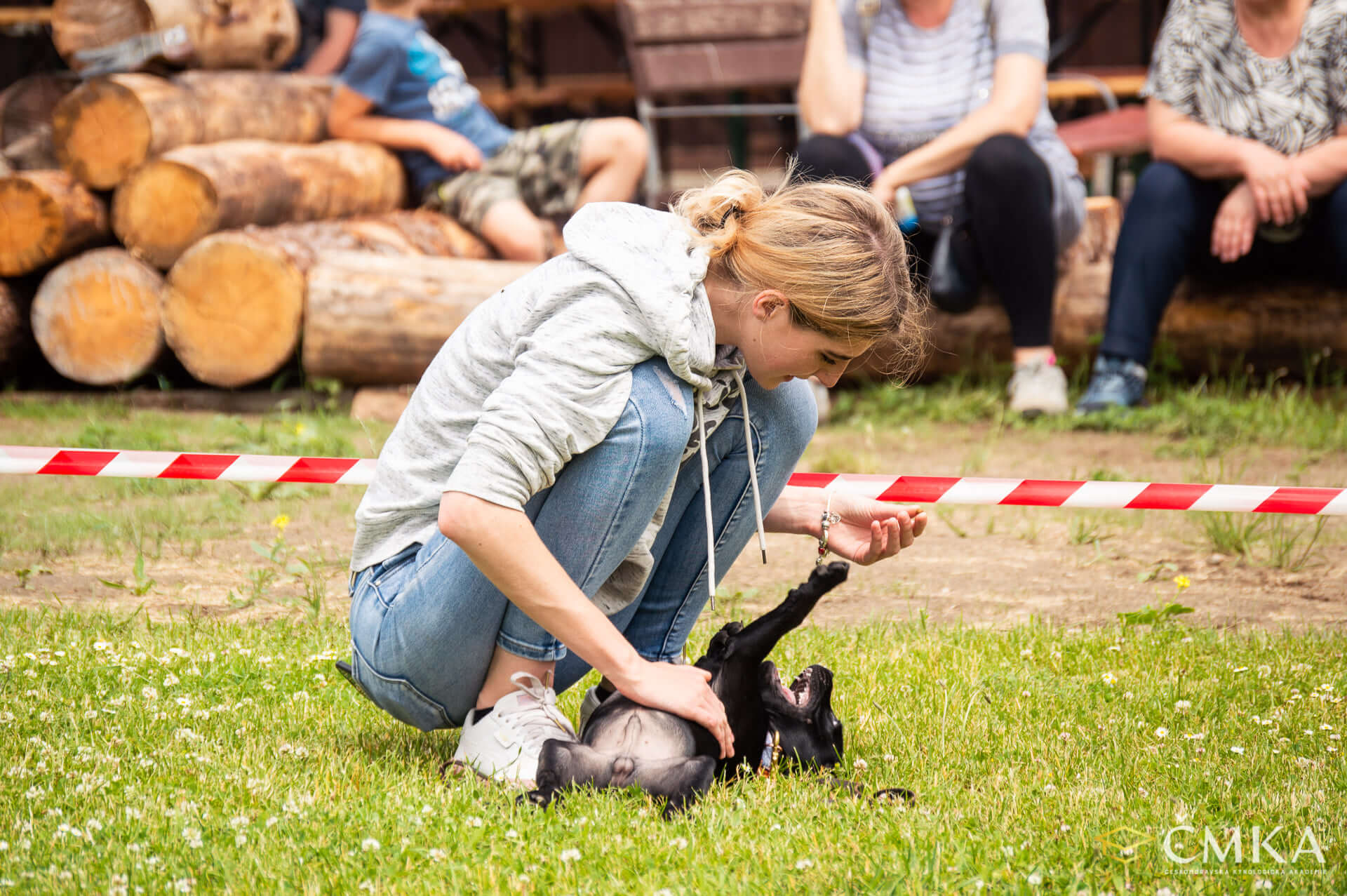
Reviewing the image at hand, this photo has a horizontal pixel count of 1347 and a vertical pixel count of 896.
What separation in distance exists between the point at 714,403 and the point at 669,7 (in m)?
5.31

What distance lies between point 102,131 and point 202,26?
31.0 inches

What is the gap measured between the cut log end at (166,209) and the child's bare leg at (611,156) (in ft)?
5.82

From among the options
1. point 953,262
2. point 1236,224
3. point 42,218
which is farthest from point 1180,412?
point 42,218

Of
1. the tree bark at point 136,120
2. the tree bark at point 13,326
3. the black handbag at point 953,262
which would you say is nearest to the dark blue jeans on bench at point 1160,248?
the black handbag at point 953,262

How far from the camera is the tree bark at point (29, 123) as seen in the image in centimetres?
602

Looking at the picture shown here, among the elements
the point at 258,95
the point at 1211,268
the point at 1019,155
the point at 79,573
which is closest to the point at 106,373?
the point at 258,95

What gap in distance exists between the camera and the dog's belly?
2.00m

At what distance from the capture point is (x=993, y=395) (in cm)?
550

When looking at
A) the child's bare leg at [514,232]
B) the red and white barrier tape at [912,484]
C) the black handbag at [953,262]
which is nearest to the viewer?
the red and white barrier tape at [912,484]

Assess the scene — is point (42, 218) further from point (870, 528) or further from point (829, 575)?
point (829, 575)

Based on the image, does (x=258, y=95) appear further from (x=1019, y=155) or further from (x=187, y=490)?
(x=1019, y=155)

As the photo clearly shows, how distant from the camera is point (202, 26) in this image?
19.5 feet

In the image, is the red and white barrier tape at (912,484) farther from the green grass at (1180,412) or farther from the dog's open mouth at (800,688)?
the green grass at (1180,412)

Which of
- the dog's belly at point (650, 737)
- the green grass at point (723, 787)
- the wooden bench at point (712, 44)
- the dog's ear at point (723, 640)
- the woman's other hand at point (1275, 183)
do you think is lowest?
the green grass at point (723, 787)
